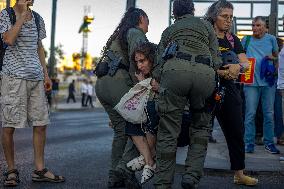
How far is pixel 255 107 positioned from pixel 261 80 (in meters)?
0.36

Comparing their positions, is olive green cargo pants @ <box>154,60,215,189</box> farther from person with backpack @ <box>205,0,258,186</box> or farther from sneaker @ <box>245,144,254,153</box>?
sneaker @ <box>245,144,254,153</box>

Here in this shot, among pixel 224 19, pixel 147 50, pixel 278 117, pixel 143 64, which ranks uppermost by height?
pixel 224 19

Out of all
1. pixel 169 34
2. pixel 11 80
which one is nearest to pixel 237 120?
pixel 169 34

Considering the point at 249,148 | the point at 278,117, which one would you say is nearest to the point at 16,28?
the point at 249,148

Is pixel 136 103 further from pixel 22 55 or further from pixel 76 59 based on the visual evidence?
pixel 76 59

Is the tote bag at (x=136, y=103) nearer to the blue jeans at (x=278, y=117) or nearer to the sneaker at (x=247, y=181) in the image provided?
the sneaker at (x=247, y=181)

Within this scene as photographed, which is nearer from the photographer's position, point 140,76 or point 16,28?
point 140,76

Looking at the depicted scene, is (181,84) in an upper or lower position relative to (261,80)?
lower

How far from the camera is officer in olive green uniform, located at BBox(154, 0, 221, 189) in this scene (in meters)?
4.04

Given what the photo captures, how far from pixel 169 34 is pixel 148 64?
0.47 m

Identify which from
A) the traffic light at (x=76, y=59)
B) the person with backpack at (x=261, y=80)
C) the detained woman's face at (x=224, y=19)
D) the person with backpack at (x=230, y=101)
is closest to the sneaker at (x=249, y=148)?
the person with backpack at (x=261, y=80)

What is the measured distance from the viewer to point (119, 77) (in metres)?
4.73

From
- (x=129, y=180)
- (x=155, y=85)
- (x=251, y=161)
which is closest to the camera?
(x=155, y=85)

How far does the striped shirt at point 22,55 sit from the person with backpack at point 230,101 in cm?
168
